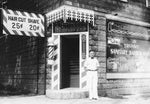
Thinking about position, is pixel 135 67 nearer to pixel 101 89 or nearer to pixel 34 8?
pixel 101 89

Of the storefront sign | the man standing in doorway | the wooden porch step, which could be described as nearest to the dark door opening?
the wooden porch step

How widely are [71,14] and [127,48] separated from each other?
12.4 feet

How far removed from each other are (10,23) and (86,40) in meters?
3.30

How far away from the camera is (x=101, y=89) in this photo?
13.0 metres

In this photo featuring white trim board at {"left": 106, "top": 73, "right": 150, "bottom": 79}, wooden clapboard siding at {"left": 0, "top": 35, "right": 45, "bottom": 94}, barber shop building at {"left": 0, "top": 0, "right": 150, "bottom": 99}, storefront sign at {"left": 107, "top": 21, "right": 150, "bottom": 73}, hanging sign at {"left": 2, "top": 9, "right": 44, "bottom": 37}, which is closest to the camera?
hanging sign at {"left": 2, "top": 9, "right": 44, "bottom": 37}

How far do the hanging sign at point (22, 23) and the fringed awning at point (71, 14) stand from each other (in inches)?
24.4

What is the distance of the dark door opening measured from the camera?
1314 centimetres

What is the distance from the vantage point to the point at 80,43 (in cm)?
1271

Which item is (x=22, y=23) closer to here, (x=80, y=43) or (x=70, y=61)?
(x=80, y=43)

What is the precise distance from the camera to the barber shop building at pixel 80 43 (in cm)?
1238

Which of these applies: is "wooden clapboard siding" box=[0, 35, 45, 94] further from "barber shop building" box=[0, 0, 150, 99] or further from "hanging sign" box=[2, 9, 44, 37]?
"hanging sign" box=[2, 9, 44, 37]

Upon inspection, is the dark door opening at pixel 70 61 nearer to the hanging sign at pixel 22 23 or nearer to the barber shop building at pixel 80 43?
the barber shop building at pixel 80 43

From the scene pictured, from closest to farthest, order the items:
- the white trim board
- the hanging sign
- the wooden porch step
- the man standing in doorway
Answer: the man standing in doorway
the wooden porch step
the hanging sign
the white trim board

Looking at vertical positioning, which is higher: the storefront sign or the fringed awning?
the fringed awning
